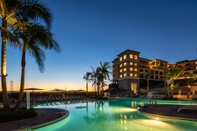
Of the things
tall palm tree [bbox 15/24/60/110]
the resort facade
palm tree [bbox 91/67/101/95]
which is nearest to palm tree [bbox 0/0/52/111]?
tall palm tree [bbox 15/24/60/110]

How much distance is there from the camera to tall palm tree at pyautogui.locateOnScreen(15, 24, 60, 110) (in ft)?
32.0

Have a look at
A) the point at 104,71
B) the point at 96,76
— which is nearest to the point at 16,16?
the point at 104,71

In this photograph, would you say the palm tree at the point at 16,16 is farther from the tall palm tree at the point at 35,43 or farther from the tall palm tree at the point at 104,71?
the tall palm tree at the point at 104,71

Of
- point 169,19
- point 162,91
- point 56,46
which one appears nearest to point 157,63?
point 162,91

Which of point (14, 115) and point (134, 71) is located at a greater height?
point (134, 71)

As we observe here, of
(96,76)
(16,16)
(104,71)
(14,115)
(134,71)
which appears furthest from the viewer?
(134,71)

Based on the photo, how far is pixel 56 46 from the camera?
10797 millimetres

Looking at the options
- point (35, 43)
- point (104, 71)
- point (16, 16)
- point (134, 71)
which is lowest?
point (104, 71)

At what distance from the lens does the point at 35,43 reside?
405 inches

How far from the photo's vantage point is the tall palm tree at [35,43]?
9.75m

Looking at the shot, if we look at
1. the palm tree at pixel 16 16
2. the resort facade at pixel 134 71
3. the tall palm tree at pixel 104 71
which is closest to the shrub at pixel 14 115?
the palm tree at pixel 16 16

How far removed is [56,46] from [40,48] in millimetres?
1110

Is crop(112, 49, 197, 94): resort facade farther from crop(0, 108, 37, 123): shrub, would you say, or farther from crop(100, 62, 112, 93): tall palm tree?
crop(0, 108, 37, 123): shrub

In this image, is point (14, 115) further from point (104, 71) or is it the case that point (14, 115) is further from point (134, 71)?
point (134, 71)
